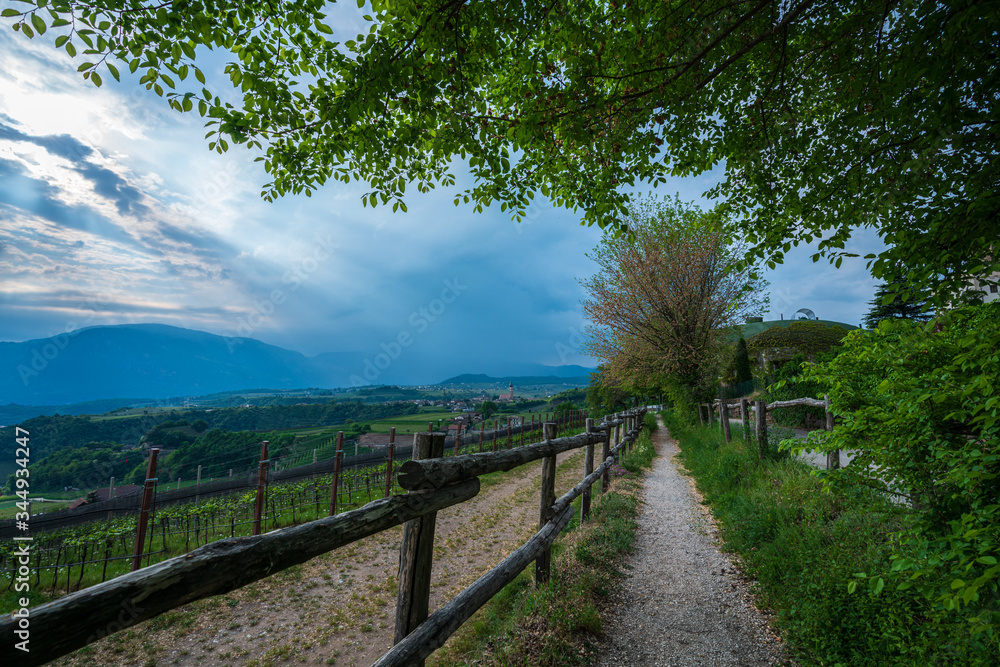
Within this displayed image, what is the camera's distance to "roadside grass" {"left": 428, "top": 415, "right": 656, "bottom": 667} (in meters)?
3.40

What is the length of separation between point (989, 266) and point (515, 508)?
30.8 ft

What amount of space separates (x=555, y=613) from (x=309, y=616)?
348cm

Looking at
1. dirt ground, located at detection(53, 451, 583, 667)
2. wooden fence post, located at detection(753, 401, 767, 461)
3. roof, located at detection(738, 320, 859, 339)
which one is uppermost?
roof, located at detection(738, 320, 859, 339)

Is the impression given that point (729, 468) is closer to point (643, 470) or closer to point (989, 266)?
point (643, 470)

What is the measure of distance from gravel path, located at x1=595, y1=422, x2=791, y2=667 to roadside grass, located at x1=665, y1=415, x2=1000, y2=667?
257mm

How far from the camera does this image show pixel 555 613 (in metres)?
3.75

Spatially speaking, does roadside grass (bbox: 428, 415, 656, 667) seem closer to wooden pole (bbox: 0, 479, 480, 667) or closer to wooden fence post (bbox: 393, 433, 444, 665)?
wooden fence post (bbox: 393, 433, 444, 665)

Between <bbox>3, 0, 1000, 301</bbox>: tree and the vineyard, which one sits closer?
<bbox>3, 0, 1000, 301</bbox>: tree

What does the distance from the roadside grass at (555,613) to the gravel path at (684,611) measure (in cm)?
22

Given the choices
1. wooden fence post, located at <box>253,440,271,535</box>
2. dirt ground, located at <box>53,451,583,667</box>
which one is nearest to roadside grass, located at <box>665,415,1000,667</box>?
dirt ground, located at <box>53,451,583,667</box>

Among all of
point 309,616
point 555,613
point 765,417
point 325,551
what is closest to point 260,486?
point 309,616

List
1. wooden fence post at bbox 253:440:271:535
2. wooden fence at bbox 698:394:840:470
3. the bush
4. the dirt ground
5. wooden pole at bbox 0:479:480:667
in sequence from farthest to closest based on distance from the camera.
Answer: wooden fence post at bbox 253:440:271:535, wooden fence at bbox 698:394:840:470, the dirt ground, the bush, wooden pole at bbox 0:479:480:667

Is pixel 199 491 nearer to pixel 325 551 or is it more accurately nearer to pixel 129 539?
pixel 129 539

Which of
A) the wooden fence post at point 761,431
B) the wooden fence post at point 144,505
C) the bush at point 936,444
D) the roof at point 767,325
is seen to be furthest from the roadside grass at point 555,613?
the roof at point 767,325
